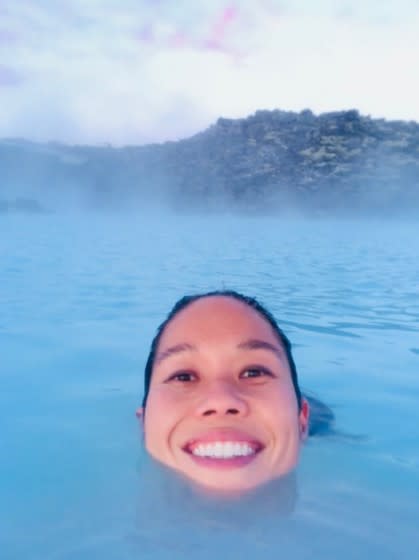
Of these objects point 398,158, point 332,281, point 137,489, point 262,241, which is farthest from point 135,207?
point 137,489

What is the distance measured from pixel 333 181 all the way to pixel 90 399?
84.3 ft

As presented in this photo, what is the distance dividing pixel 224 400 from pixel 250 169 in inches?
1143

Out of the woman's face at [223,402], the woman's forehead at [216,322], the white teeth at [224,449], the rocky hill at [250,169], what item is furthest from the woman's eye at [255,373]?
the rocky hill at [250,169]

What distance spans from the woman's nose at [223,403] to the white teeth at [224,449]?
0.09 m

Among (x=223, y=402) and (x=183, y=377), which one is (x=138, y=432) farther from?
(x=223, y=402)

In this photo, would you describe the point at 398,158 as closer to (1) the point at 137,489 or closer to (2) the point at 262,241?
(2) the point at 262,241

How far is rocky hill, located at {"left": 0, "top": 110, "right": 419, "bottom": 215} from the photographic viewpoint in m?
27.9

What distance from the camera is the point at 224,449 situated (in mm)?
1893

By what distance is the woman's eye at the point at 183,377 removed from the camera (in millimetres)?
2066

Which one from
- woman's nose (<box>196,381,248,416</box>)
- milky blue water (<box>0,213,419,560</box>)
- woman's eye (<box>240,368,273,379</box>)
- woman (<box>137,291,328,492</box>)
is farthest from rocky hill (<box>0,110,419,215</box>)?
woman's nose (<box>196,381,248,416</box>)

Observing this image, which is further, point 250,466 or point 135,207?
point 135,207

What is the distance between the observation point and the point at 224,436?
187 centimetres

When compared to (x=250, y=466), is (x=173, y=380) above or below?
above

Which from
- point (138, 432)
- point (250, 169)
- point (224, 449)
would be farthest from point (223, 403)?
point (250, 169)
